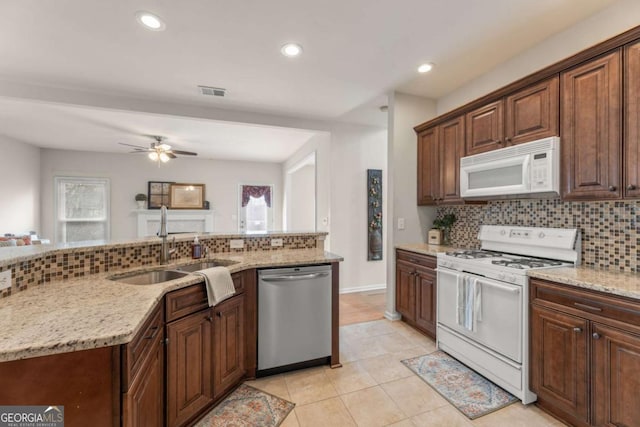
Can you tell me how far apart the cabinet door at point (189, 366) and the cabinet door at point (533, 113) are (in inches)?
109

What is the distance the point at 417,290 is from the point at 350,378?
1.19 m

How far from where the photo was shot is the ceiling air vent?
318 cm

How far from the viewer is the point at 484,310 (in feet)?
7.06

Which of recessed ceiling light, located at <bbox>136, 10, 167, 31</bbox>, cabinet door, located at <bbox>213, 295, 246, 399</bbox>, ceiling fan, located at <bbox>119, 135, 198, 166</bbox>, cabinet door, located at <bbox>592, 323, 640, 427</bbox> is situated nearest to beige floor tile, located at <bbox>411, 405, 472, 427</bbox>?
cabinet door, located at <bbox>592, 323, 640, 427</bbox>

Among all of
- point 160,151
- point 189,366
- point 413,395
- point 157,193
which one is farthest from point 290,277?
point 157,193

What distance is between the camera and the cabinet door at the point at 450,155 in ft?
9.43

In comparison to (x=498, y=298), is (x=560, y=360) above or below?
below

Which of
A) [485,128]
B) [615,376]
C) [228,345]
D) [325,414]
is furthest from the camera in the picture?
[485,128]

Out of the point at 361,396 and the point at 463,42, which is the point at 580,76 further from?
the point at 361,396

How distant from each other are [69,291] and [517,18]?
3.49 meters

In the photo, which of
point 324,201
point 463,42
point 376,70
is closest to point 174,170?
point 324,201

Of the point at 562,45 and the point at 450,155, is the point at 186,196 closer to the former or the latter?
the point at 450,155

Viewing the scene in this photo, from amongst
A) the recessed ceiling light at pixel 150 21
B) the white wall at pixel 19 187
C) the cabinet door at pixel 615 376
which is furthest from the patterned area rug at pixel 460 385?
the white wall at pixel 19 187

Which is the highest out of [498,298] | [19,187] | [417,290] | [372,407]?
[19,187]
